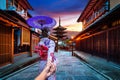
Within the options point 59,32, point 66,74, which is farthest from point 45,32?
point 59,32

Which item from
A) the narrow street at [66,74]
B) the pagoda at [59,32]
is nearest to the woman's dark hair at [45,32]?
the narrow street at [66,74]

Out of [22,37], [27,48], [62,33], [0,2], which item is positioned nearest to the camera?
[0,2]

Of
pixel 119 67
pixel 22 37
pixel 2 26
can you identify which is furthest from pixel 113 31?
pixel 22 37

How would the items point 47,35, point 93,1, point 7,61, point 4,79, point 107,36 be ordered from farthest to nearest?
point 93,1 → point 107,36 → point 7,61 → point 4,79 → point 47,35

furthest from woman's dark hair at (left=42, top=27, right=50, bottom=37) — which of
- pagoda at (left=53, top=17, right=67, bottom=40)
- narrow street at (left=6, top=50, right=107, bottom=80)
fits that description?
pagoda at (left=53, top=17, right=67, bottom=40)

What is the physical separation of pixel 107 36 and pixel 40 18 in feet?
35.8

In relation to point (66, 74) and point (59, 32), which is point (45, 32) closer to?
point (66, 74)

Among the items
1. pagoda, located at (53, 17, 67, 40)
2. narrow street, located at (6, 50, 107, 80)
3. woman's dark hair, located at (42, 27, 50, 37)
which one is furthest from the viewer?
pagoda, located at (53, 17, 67, 40)

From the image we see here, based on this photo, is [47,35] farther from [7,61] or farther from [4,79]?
[7,61]

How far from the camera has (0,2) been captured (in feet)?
51.4

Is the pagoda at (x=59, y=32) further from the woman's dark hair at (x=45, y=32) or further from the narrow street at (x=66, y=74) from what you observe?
the woman's dark hair at (x=45, y=32)

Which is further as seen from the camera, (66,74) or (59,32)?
(59,32)

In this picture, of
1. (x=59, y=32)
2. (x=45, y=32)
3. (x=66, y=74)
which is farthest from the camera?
(x=59, y=32)

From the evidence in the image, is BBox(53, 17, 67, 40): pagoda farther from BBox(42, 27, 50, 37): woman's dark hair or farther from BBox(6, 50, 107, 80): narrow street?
BBox(42, 27, 50, 37): woman's dark hair
